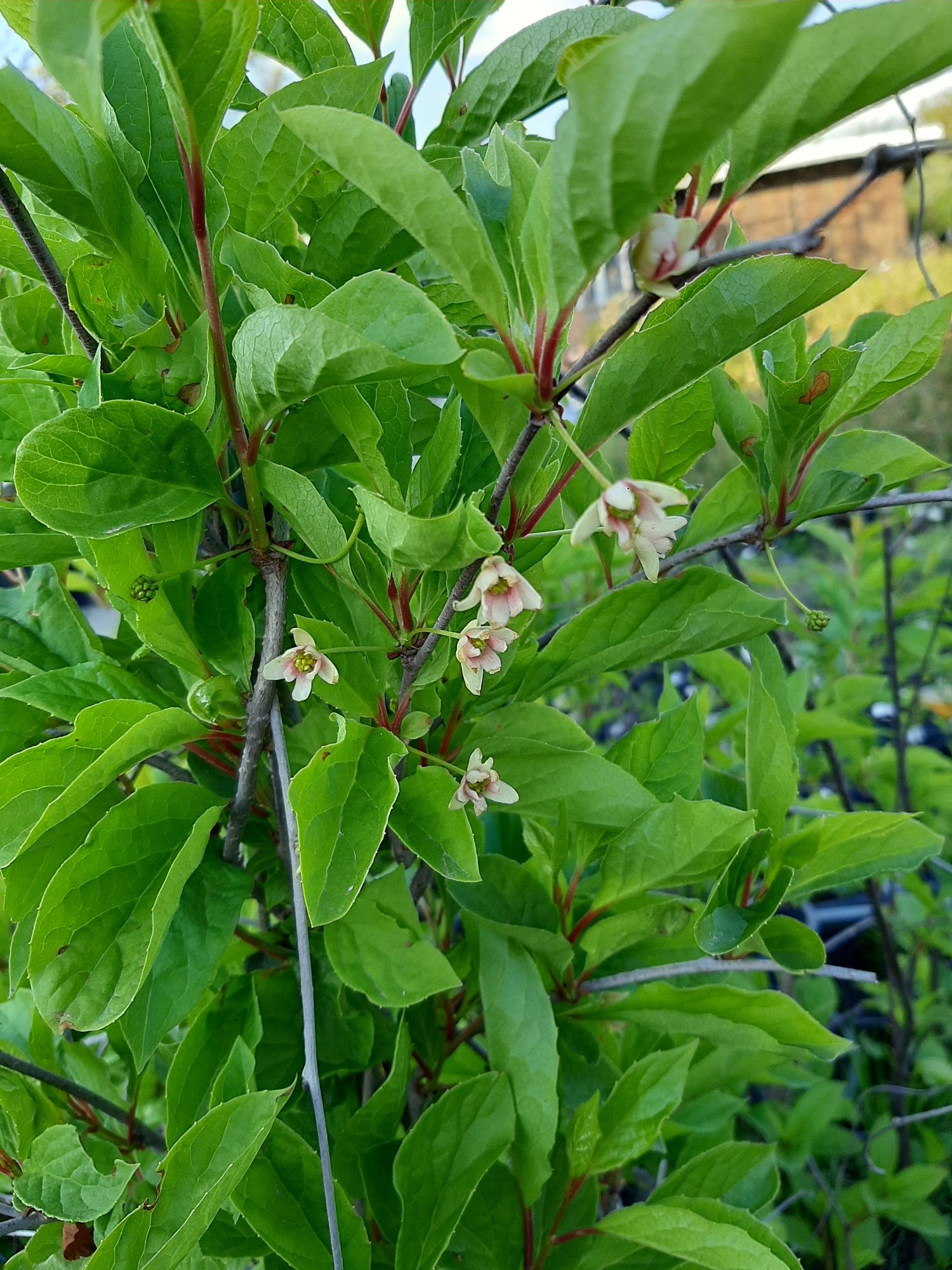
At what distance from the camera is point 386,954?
0.43m

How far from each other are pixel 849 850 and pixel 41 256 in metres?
0.50

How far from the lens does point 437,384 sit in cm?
46

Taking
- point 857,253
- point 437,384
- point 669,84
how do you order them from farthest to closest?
point 857,253, point 437,384, point 669,84

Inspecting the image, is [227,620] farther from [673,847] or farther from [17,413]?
[673,847]

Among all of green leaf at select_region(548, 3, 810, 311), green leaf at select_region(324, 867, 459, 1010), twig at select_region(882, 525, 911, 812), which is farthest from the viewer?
twig at select_region(882, 525, 911, 812)

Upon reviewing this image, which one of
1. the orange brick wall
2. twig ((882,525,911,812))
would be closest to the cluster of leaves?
twig ((882,525,911,812))

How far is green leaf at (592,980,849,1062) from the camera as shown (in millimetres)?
464

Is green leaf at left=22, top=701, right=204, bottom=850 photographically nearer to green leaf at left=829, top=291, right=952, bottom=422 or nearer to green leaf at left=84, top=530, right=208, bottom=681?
green leaf at left=84, top=530, right=208, bottom=681


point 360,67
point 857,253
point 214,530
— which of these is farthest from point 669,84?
point 857,253

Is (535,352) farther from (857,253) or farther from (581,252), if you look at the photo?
(857,253)

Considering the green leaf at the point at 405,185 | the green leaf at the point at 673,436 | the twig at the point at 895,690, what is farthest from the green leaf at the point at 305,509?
the twig at the point at 895,690

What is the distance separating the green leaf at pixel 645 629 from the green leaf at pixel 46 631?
0.79 ft

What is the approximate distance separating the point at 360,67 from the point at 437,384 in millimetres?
140

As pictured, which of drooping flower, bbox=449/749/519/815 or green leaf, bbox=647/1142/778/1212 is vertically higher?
drooping flower, bbox=449/749/519/815
